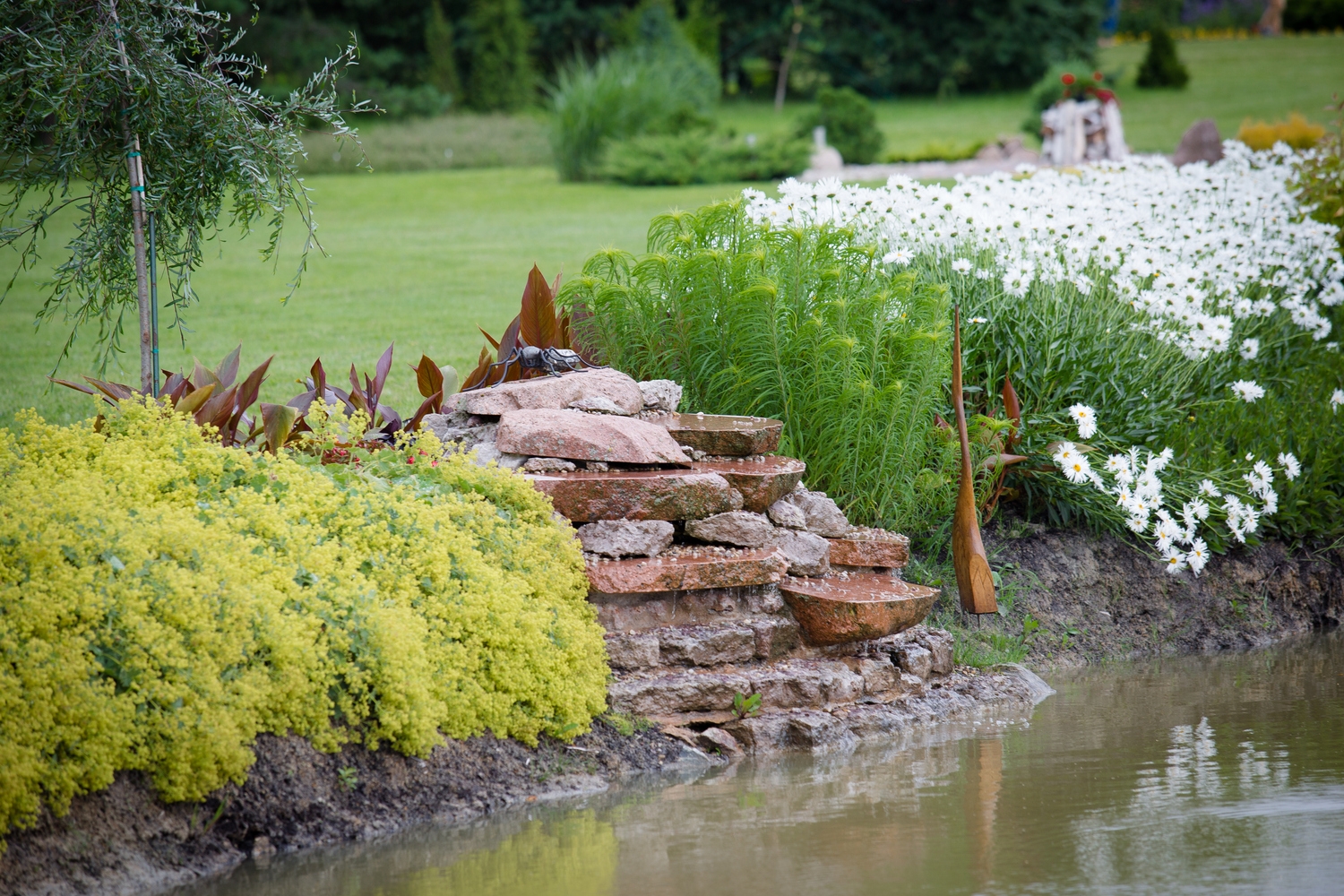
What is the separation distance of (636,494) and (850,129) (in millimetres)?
16545

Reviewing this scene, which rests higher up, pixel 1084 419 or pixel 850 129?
pixel 850 129

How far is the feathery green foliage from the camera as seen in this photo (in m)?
5.15

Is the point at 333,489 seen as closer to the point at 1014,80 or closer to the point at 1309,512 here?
the point at 1309,512

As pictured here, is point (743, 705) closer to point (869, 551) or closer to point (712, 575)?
point (712, 575)

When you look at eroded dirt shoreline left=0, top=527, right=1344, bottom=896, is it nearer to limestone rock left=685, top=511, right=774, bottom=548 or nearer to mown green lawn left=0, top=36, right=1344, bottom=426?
limestone rock left=685, top=511, right=774, bottom=548

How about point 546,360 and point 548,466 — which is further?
point 546,360

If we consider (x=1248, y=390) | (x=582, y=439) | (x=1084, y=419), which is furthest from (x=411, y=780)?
(x=1248, y=390)

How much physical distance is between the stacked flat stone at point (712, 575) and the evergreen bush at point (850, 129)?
15692 millimetres

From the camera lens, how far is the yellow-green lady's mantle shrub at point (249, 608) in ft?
9.87

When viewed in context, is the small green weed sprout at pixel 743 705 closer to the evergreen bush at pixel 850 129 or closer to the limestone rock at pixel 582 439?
the limestone rock at pixel 582 439

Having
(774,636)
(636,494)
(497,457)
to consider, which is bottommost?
(774,636)

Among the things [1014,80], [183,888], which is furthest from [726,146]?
[1014,80]

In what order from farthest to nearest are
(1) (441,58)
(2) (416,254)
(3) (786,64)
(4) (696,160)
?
(3) (786,64), (1) (441,58), (4) (696,160), (2) (416,254)

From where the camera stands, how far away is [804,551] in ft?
15.1
